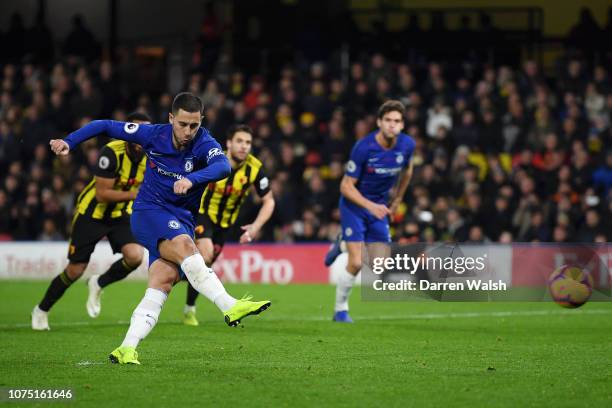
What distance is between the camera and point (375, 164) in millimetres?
13125

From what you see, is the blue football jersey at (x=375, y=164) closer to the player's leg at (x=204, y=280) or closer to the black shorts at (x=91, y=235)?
the black shorts at (x=91, y=235)

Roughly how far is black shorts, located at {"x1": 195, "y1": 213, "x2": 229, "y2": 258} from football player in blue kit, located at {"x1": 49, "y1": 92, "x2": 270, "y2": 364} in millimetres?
3557

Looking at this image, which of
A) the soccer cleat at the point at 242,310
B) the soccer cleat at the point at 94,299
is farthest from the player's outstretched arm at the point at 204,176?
the soccer cleat at the point at 94,299

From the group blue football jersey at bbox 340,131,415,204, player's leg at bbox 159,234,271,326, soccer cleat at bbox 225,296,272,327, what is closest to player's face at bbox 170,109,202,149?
player's leg at bbox 159,234,271,326

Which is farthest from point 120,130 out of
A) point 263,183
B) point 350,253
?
point 350,253

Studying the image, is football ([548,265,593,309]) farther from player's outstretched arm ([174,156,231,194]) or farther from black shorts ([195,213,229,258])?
player's outstretched arm ([174,156,231,194])

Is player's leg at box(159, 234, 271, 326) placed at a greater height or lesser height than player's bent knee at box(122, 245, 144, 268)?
lesser

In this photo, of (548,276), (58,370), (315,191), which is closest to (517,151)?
(315,191)

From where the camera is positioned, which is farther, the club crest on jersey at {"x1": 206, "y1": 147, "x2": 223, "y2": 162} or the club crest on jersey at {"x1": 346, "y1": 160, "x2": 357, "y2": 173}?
the club crest on jersey at {"x1": 346, "y1": 160, "x2": 357, "y2": 173}

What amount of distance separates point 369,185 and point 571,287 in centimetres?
282

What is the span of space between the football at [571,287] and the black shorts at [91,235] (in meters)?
5.14

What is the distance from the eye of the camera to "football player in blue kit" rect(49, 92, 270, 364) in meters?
8.74

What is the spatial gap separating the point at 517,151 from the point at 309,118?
13.6ft

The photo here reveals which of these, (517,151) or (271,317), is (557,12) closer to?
(517,151)
